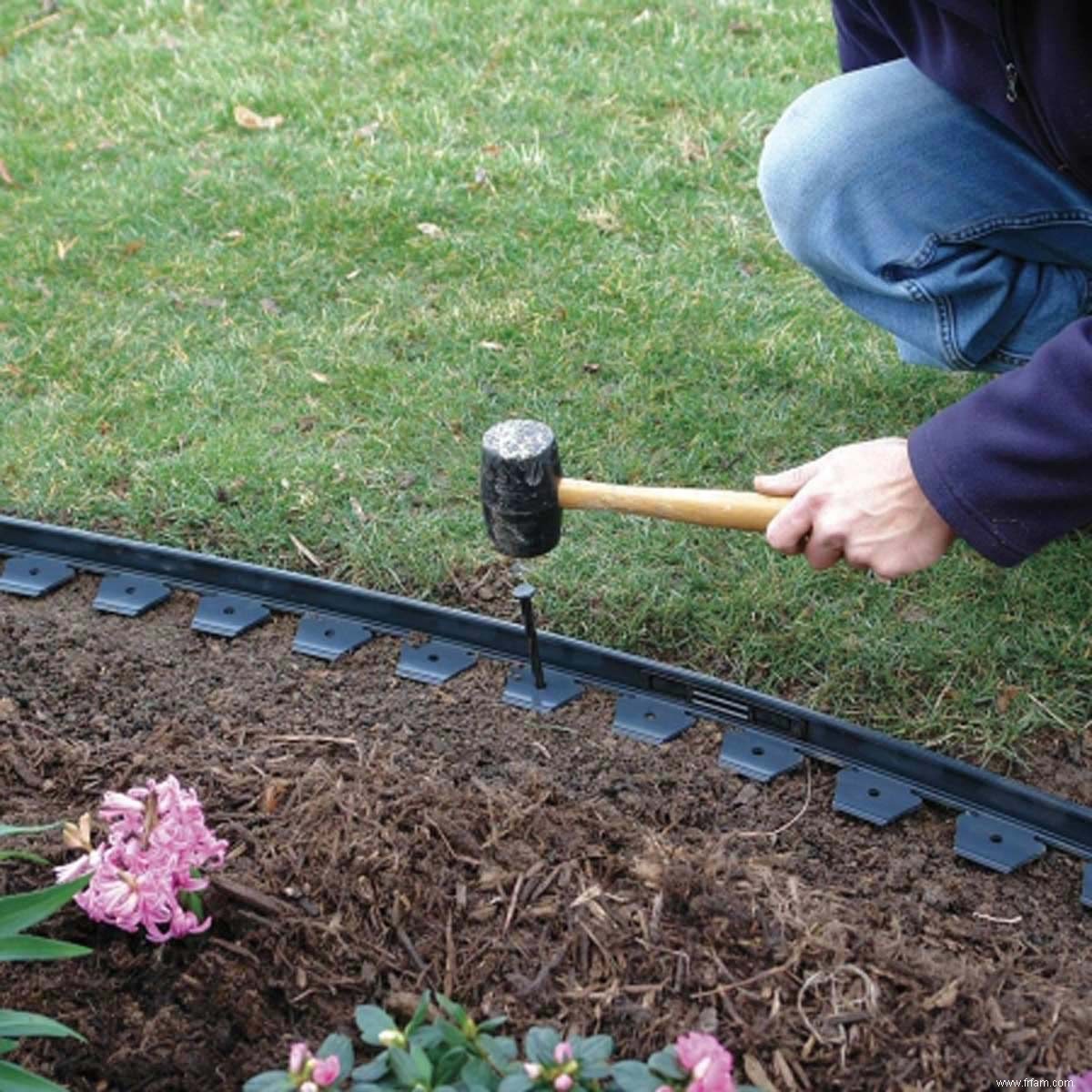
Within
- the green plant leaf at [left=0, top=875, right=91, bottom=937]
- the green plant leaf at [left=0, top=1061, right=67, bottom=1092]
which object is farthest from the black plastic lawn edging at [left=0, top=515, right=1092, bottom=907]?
the green plant leaf at [left=0, top=1061, right=67, bottom=1092]

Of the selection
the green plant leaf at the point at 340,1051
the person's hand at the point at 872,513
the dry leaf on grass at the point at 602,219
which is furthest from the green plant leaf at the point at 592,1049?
the dry leaf on grass at the point at 602,219

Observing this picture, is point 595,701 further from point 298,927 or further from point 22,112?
point 22,112

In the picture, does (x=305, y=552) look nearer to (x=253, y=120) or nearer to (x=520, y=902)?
(x=520, y=902)

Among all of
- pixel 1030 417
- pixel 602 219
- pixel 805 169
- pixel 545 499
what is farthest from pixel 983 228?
pixel 602 219

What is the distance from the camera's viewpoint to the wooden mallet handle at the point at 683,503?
246cm

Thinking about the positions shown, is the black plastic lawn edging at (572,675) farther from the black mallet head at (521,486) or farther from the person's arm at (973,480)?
the person's arm at (973,480)

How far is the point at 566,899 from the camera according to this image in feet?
7.01

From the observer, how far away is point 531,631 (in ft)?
9.00

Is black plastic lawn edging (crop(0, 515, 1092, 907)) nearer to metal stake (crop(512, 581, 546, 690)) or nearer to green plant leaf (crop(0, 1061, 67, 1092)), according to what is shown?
metal stake (crop(512, 581, 546, 690))

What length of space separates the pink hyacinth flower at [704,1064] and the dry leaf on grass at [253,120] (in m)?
4.12

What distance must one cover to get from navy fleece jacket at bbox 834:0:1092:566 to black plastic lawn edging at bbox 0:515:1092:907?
1.74 feet

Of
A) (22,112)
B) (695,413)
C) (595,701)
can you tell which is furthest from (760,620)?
(22,112)

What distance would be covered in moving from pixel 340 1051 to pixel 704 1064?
0.44 meters

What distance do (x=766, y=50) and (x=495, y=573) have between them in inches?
116
